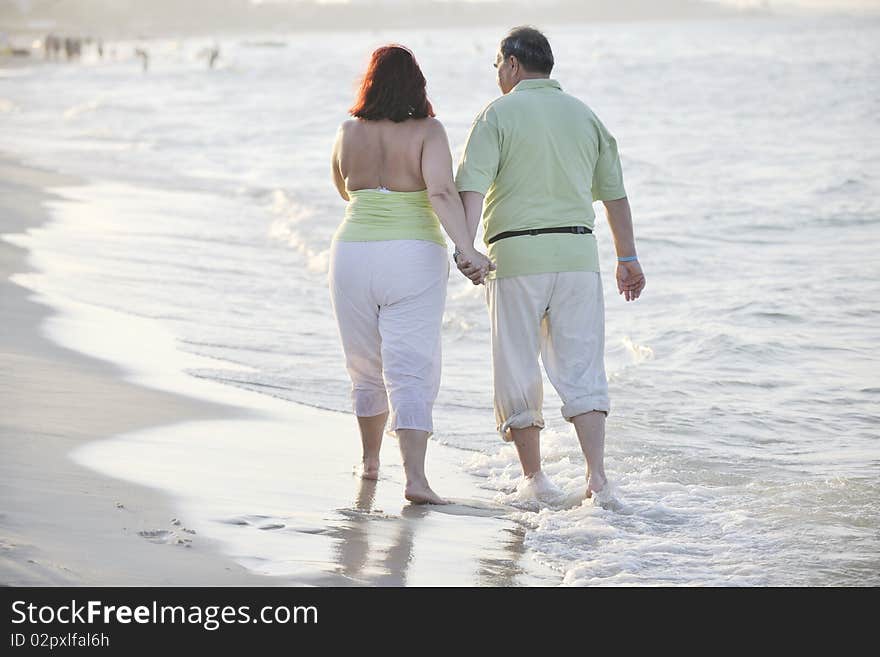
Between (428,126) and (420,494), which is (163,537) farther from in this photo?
(428,126)

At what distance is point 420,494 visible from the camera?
4.58 m

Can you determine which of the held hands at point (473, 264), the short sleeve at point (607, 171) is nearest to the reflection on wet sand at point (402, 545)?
the held hands at point (473, 264)

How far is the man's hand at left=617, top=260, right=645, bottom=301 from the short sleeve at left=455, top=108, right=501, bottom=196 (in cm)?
65

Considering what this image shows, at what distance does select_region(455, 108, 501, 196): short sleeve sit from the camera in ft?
14.8

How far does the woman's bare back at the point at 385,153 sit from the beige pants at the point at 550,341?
541 millimetres

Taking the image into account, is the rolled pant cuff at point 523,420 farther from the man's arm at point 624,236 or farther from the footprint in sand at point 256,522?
the footprint in sand at point 256,522

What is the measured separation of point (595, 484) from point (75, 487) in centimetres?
189

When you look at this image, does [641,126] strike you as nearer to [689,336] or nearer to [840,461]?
[689,336]

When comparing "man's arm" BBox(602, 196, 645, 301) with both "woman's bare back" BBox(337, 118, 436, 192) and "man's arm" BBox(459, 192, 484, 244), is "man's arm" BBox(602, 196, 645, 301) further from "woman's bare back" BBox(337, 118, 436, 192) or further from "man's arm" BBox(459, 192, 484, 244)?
"woman's bare back" BBox(337, 118, 436, 192)

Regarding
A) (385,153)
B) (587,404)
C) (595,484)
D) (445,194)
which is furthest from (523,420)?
(385,153)

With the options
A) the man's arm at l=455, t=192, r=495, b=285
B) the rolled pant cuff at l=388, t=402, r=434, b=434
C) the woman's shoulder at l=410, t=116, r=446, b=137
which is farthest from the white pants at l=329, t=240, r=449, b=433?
the woman's shoulder at l=410, t=116, r=446, b=137

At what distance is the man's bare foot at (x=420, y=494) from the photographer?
458cm

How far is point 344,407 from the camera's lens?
243 inches
